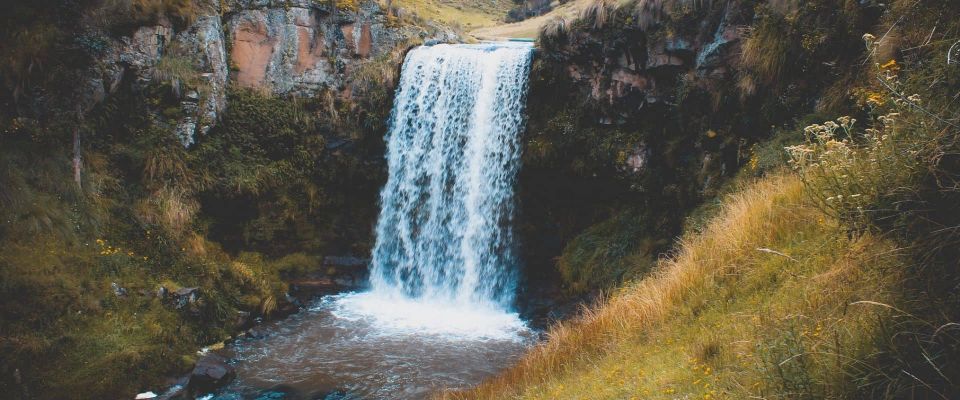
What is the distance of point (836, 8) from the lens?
7.17 meters

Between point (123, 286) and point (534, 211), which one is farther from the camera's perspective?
point (534, 211)

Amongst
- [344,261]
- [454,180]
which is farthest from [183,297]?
[454,180]

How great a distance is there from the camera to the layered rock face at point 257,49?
11.0 meters

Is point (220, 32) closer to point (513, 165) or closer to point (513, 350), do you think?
point (513, 165)

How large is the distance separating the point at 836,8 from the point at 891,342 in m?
6.21

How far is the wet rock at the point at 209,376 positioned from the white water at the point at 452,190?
136 inches

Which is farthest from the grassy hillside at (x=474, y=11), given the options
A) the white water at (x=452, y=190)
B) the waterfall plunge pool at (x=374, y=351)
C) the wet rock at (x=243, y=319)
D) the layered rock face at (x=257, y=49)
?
the wet rock at (x=243, y=319)

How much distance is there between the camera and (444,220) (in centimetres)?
1272

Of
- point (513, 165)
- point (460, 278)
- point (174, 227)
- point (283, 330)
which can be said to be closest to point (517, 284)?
point (460, 278)

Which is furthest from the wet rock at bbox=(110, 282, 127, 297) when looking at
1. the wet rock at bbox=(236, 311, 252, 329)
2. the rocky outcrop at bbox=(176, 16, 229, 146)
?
the rocky outcrop at bbox=(176, 16, 229, 146)

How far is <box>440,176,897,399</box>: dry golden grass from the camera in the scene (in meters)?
3.16

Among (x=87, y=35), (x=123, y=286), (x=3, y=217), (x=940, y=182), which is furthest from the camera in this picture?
(x=87, y=35)

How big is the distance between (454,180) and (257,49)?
6056mm

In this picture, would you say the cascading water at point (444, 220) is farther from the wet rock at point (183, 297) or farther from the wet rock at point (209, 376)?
the wet rock at point (209, 376)
